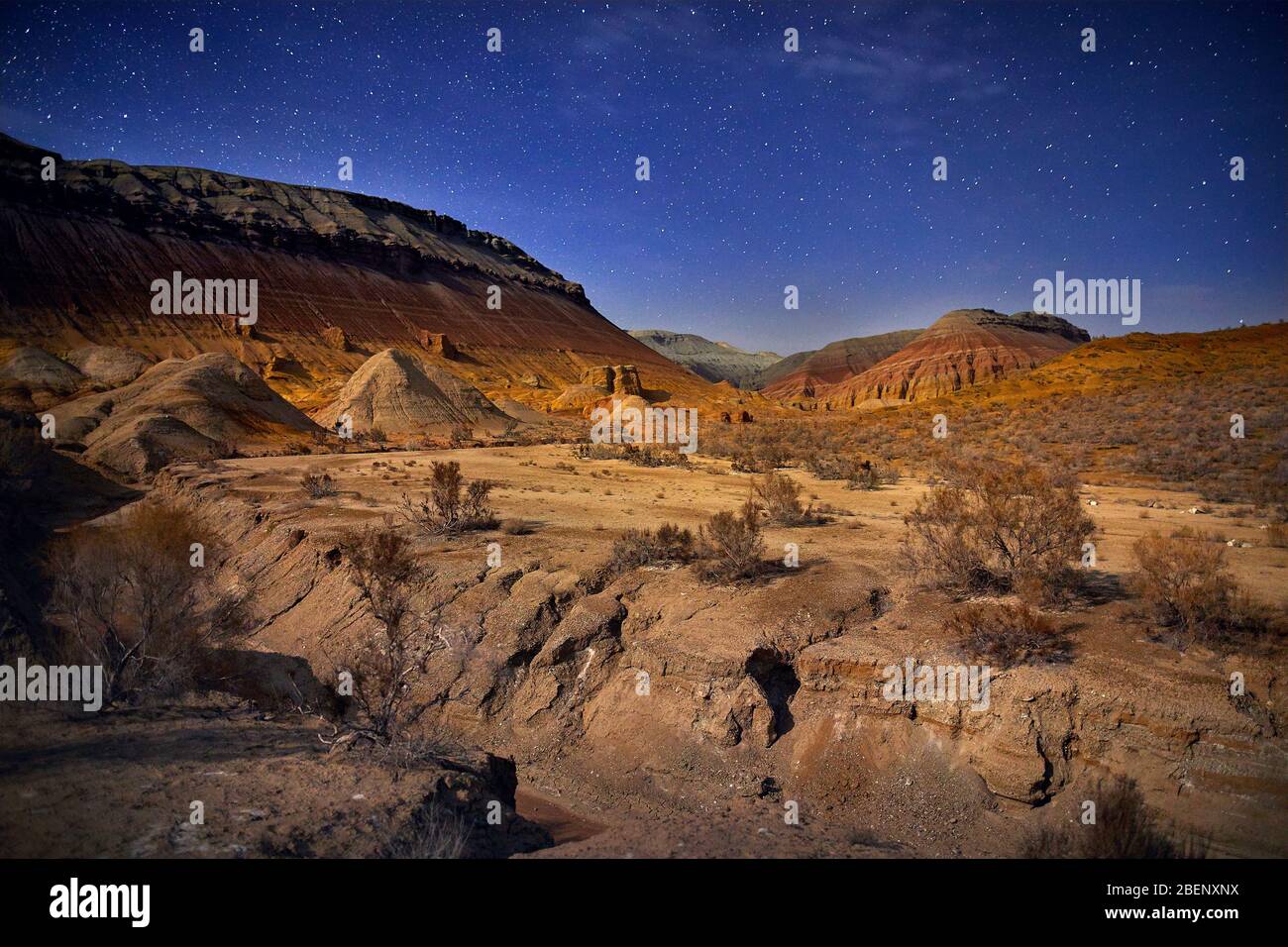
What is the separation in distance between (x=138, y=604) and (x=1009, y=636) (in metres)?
8.96

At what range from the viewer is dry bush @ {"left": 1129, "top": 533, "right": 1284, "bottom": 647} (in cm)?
562

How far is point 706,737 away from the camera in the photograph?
20.8 ft

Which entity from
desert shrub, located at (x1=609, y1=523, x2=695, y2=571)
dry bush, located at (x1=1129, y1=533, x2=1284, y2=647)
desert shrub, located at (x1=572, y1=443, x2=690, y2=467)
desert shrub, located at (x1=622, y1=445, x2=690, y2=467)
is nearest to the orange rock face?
desert shrub, located at (x1=572, y1=443, x2=690, y2=467)

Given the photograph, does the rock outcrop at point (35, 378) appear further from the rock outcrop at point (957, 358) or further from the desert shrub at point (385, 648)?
the rock outcrop at point (957, 358)

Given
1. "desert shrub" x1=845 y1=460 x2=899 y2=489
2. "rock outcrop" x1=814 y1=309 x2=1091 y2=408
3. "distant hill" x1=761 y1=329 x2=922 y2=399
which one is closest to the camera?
"desert shrub" x1=845 y1=460 x2=899 y2=489

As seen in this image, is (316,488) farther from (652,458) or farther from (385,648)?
(652,458)

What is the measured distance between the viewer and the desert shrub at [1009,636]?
585 cm

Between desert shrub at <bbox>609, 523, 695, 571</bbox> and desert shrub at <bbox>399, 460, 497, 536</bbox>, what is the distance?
10.9 feet

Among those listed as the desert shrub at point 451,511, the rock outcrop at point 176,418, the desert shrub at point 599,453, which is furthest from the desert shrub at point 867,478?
the rock outcrop at point 176,418

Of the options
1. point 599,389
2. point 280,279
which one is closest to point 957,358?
point 599,389

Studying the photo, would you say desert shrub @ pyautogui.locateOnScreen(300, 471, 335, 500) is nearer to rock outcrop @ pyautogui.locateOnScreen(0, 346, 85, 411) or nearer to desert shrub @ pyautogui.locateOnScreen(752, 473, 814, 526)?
desert shrub @ pyautogui.locateOnScreen(752, 473, 814, 526)

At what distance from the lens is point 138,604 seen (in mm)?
6633
